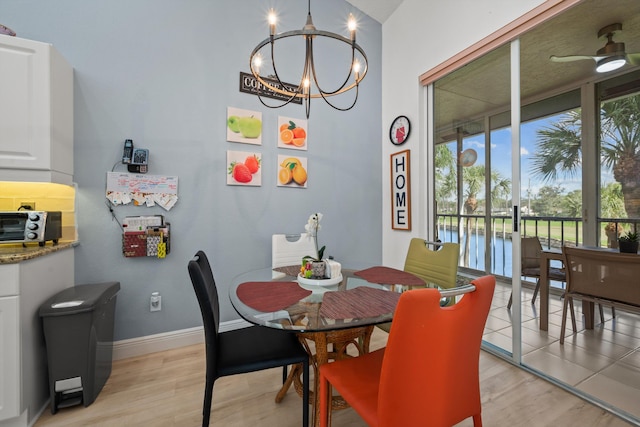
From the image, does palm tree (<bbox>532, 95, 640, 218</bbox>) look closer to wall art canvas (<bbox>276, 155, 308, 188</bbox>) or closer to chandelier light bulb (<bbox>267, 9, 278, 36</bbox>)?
wall art canvas (<bbox>276, 155, 308, 188</bbox>)

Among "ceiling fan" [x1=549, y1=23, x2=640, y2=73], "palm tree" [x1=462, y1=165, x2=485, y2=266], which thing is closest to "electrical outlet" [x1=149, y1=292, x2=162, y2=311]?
"palm tree" [x1=462, y1=165, x2=485, y2=266]

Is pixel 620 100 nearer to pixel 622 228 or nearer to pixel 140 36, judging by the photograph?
pixel 622 228

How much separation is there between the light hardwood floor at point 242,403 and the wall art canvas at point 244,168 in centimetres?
155

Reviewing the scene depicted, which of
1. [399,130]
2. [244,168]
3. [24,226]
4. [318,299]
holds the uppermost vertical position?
[399,130]

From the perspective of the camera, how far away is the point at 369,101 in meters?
3.13

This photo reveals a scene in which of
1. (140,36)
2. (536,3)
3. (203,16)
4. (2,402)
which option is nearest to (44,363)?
(2,402)

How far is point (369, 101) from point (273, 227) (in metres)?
1.88

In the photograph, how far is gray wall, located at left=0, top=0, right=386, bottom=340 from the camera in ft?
6.47

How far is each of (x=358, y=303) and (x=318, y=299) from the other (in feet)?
0.63

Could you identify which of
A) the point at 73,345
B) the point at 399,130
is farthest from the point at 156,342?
the point at 399,130

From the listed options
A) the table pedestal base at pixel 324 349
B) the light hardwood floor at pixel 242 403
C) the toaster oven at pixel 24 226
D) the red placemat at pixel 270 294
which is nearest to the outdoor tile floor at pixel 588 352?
the light hardwood floor at pixel 242 403

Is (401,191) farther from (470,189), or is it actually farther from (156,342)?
(156,342)

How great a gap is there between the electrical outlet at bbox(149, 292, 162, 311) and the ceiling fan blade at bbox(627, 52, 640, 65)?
481 cm

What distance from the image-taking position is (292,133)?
2672 mm
